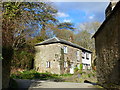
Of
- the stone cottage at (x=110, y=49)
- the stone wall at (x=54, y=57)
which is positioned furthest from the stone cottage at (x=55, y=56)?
the stone cottage at (x=110, y=49)

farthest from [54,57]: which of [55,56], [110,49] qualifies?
[110,49]

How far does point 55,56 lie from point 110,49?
1822 cm

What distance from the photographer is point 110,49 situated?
990 cm

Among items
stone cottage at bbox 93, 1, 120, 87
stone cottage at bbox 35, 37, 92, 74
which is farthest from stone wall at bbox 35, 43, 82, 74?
stone cottage at bbox 93, 1, 120, 87

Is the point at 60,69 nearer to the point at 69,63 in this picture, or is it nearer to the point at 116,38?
the point at 69,63

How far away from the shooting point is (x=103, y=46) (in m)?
11.4

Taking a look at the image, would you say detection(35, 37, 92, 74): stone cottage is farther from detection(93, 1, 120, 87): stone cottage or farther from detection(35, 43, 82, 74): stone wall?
detection(93, 1, 120, 87): stone cottage

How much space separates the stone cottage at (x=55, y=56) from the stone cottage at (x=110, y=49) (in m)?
15.1

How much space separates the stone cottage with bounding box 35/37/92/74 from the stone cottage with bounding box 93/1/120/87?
15.1 metres

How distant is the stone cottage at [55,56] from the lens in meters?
27.4

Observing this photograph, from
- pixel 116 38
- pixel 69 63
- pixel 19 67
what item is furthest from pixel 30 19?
pixel 69 63

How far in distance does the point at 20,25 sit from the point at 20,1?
1.99 m

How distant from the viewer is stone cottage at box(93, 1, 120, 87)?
8797 millimetres

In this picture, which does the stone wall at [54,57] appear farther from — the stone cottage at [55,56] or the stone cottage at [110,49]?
the stone cottage at [110,49]
